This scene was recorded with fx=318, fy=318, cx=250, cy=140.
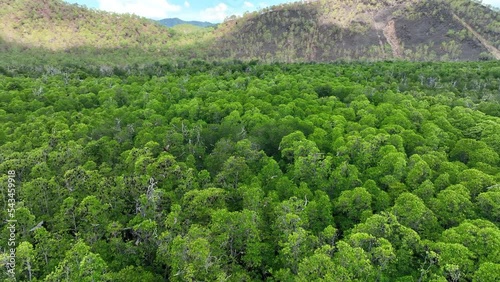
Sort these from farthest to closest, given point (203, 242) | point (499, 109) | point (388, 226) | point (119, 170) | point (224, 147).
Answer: point (499, 109), point (224, 147), point (119, 170), point (388, 226), point (203, 242)

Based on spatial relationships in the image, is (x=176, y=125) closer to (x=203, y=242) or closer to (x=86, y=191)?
(x=86, y=191)

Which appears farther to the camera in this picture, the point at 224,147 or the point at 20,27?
the point at 20,27

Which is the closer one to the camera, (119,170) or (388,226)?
(388,226)

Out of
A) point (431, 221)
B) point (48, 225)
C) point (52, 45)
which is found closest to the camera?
point (431, 221)

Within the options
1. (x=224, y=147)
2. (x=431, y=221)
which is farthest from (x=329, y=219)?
(x=224, y=147)

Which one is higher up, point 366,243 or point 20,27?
point 20,27

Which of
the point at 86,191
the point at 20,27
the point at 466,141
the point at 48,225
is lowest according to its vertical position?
the point at 48,225

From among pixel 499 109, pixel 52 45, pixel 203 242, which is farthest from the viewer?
pixel 52 45

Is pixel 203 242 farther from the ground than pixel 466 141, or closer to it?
closer to it

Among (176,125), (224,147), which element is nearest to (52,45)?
(176,125)
